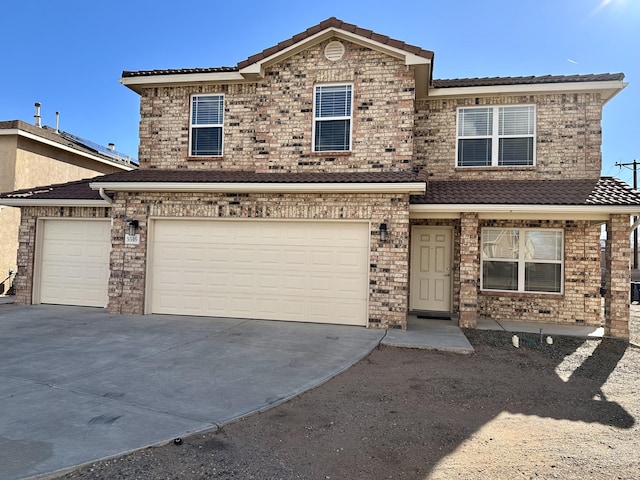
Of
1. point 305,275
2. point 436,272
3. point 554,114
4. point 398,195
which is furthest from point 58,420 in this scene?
point 554,114

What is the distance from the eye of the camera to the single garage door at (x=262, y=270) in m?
9.10

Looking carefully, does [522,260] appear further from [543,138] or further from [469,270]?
[543,138]

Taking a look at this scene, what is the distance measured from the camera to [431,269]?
36.0 ft

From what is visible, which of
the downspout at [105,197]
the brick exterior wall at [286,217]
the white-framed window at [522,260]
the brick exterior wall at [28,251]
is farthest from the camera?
the brick exterior wall at [28,251]

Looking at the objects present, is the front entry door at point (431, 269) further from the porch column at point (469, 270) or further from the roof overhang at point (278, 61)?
the roof overhang at point (278, 61)

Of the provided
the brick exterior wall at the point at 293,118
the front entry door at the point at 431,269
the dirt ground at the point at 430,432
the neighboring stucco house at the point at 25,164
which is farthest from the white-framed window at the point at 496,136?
the neighboring stucco house at the point at 25,164

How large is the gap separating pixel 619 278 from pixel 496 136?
422cm

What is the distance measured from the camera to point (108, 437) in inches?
146

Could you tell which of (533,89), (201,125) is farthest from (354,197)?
(533,89)

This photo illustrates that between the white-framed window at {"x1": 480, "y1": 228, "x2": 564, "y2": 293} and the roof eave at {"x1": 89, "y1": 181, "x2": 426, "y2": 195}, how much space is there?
3209 mm

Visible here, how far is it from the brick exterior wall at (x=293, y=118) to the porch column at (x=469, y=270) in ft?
6.27

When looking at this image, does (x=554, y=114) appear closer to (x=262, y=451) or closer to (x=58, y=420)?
(x=262, y=451)

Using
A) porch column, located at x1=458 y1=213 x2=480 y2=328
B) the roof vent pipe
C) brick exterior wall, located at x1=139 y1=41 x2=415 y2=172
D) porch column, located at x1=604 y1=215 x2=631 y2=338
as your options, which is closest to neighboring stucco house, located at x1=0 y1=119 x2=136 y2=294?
the roof vent pipe

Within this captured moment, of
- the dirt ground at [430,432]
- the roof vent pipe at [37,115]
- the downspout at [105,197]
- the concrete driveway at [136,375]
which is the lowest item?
the dirt ground at [430,432]
